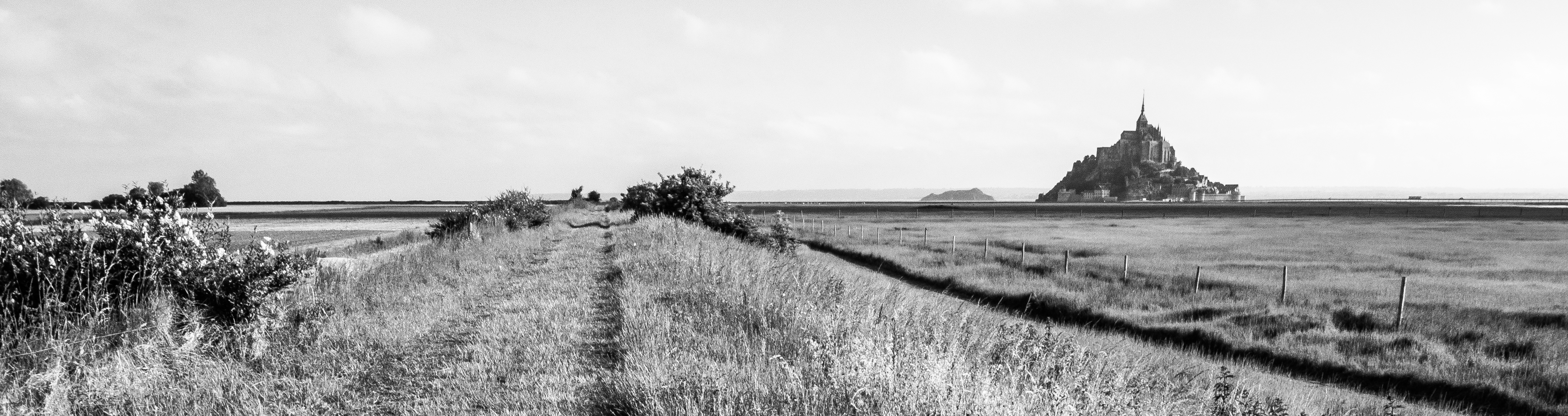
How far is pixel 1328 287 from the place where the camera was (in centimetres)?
2230

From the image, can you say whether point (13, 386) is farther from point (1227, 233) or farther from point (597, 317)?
point (1227, 233)

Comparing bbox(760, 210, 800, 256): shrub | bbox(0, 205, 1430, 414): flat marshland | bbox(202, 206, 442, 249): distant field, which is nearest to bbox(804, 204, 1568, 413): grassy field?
bbox(0, 205, 1430, 414): flat marshland

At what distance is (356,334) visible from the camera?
761 cm

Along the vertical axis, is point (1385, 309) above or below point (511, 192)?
below

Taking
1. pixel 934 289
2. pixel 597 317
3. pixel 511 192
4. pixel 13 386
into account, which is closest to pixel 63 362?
pixel 13 386

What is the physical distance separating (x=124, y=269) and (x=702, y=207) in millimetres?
28303

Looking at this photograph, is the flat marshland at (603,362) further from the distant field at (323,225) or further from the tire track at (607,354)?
the distant field at (323,225)

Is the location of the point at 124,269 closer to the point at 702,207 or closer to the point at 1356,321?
the point at 1356,321

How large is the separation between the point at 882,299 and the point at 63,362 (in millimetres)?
9892

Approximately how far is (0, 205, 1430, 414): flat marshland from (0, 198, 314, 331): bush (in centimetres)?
36

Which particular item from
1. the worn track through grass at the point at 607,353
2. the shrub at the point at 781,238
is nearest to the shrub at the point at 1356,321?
the worn track through grass at the point at 607,353

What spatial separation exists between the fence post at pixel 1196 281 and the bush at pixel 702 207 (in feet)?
48.7

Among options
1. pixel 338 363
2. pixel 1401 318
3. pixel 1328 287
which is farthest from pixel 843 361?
pixel 1328 287

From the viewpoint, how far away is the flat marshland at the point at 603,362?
208 inches
